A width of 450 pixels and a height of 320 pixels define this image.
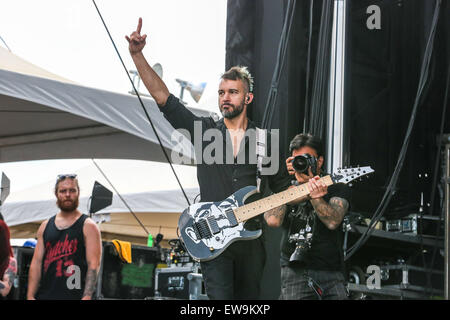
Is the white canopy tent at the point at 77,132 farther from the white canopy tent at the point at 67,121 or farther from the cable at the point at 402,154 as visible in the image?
the cable at the point at 402,154

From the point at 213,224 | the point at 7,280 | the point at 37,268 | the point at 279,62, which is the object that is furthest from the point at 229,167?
the point at 7,280

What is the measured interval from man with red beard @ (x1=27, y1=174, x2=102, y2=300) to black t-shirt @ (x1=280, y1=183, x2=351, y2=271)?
3.98 ft

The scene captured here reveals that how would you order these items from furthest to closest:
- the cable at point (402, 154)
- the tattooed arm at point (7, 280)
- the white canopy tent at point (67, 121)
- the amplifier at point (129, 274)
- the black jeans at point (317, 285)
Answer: the amplifier at point (129, 274)
the white canopy tent at point (67, 121)
the tattooed arm at point (7, 280)
the cable at point (402, 154)
the black jeans at point (317, 285)

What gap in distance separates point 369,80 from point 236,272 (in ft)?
4.08

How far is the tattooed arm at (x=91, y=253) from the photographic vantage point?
148 inches

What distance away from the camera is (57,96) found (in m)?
4.79

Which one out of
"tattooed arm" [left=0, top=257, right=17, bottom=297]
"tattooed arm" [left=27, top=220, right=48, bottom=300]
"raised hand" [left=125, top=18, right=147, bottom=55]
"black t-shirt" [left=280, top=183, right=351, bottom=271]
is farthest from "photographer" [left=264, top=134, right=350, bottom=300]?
"tattooed arm" [left=0, top=257, right=17, bottom=297]

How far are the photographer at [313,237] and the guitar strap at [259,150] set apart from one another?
0.18 metres

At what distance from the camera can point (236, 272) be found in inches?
125

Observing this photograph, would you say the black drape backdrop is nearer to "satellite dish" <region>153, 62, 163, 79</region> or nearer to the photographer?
the photographer

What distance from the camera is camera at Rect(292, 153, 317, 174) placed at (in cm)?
301

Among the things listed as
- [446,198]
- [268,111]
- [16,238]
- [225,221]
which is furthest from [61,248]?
[16,238]

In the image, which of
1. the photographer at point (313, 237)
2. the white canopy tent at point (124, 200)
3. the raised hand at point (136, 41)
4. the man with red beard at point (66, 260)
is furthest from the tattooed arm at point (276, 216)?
the white canopy tent at point (124, 200)

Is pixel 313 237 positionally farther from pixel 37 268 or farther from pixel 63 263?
pixel 37 268
